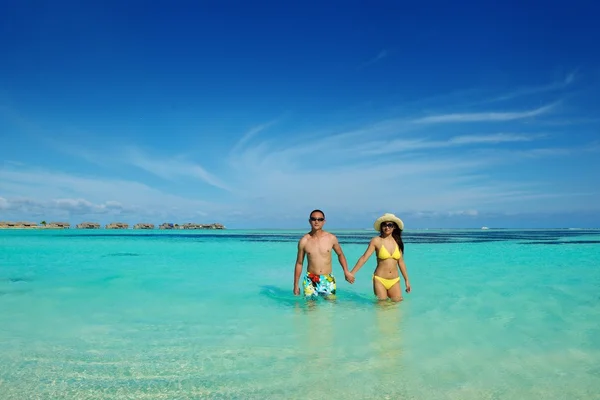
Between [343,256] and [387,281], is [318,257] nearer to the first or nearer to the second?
[343,256]

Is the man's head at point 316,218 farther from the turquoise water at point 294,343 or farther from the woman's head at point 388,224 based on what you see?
the turquoise water at point 294,343

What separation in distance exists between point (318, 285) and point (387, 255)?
1286 mm

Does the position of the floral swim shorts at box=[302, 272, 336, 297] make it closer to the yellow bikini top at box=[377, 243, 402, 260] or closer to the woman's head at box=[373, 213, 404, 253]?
the yellow bikini top at box=[377, 243, 402, 260]

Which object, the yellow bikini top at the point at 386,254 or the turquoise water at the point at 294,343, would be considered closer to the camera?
the turquoise water at the point at 294,343

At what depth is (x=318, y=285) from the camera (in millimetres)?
7633

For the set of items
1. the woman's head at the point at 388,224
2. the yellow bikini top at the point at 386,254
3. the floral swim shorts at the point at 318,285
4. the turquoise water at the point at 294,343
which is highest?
the woman's head at the point at 388,224

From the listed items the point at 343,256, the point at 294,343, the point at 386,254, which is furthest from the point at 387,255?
the point at 294,343

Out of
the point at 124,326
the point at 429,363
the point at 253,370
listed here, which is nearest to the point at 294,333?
the point at 253,370

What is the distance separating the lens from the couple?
726cm

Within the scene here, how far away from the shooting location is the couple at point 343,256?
726cm

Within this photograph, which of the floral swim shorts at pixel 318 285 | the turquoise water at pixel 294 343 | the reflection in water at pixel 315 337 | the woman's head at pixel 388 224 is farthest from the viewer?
the floral swim shorts at pixel 318 285

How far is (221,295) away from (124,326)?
3.06 m

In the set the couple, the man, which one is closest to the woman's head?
the couple

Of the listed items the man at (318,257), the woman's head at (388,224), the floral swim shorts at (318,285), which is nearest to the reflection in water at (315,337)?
the floral swim shorts at (318,285)
